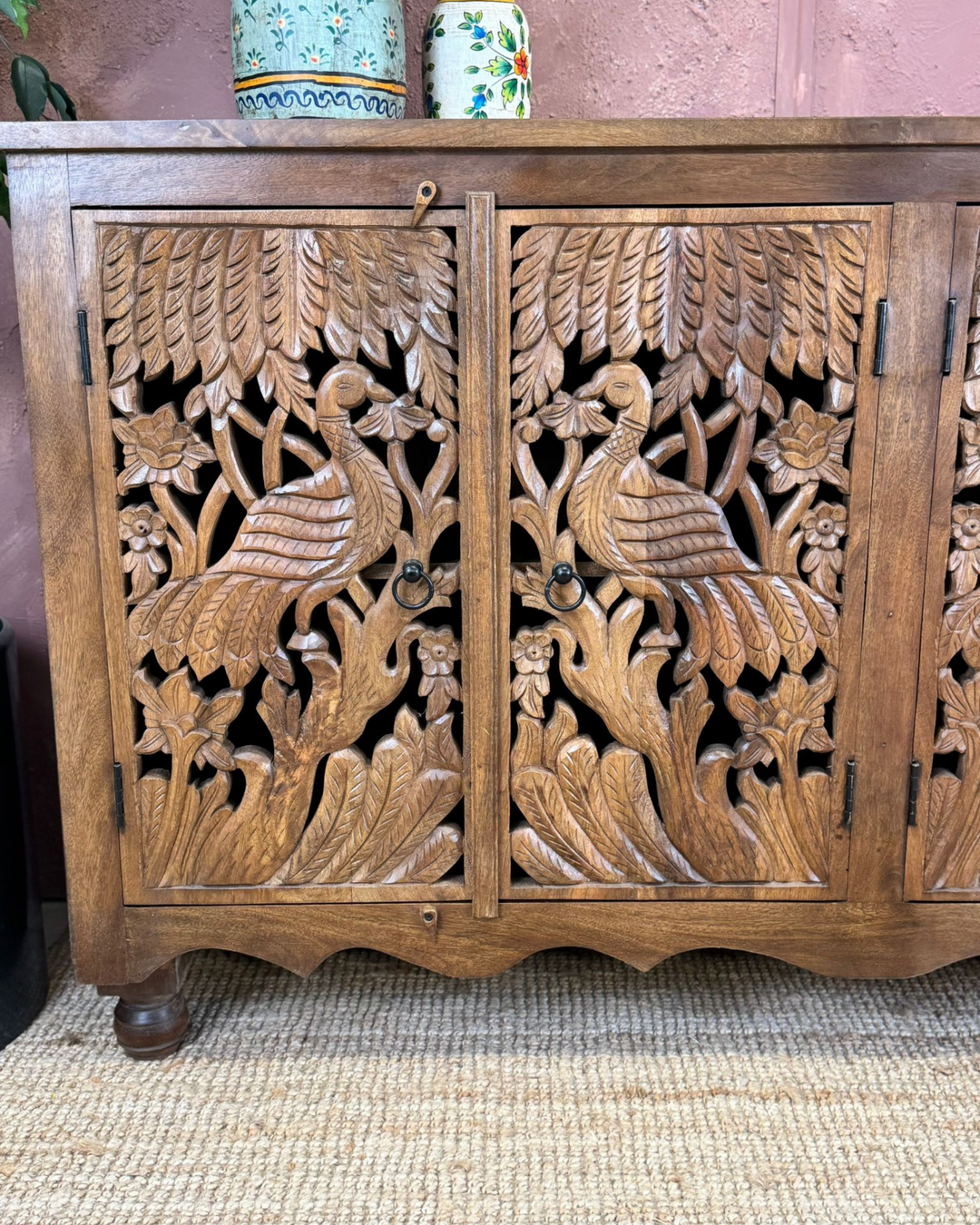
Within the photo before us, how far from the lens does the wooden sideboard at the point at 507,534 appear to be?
1.07 meters

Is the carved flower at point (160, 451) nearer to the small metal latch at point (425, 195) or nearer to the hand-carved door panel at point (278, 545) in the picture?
the hand-carved door panel at point (278, 545)

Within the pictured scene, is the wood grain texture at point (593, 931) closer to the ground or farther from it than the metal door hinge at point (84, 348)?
closer to the ground

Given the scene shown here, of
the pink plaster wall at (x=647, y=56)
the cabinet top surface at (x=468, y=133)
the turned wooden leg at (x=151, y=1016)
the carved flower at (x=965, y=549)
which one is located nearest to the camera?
the cabinet top surface at (x=468, y=133)

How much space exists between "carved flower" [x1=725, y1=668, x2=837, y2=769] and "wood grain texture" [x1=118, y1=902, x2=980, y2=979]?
0.19m

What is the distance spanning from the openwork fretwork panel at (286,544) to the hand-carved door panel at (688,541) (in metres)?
0.10

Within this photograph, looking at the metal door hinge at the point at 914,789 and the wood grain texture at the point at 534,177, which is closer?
the wood grain texture at the point at 534,177

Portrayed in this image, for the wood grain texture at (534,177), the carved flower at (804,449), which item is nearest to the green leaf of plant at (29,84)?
the wood grain texture at (534,177)

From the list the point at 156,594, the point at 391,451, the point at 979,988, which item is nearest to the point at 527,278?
the point at 391,451

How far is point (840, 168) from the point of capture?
3.48 feet

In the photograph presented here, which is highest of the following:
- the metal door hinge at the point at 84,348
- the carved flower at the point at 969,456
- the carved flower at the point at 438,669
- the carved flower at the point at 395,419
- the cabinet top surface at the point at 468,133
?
the cabinet top surface at the point at 468,133

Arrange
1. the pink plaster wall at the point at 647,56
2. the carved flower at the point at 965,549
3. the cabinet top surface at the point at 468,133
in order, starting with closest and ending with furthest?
1. the cabinet top surface at the point at 468,133
2. the carved flower at the point at 965,549
3. the pink plaster wall at the point at 647,56

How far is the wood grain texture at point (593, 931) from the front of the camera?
47.6 inches

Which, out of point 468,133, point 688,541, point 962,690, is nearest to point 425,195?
point 468,133

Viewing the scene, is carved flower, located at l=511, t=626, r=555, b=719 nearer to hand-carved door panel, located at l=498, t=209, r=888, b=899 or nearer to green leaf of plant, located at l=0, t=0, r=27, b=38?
hand-carved door panel, located at l=498, t=209, r=888, b=899
